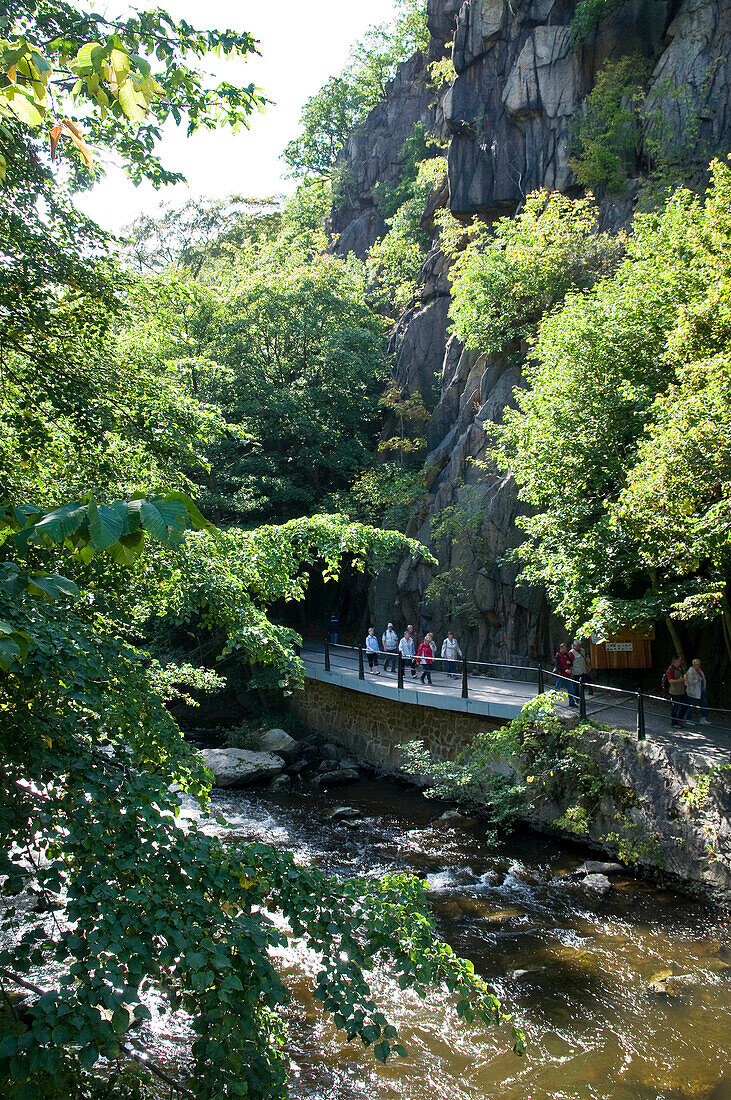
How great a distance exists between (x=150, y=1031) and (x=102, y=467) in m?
5.44

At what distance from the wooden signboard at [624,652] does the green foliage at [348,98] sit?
38.4 metres

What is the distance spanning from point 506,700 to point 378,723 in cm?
405

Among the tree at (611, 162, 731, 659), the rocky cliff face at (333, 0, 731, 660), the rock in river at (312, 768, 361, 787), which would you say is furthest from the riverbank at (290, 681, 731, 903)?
the rocky cliff face at (333, 0, 731, 660)

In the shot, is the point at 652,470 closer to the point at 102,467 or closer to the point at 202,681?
the point at 202,681

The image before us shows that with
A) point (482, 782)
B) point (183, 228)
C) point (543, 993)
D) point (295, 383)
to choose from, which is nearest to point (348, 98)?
point (183, 228)

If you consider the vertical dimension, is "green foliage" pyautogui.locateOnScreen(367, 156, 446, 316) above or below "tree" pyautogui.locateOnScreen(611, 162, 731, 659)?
above

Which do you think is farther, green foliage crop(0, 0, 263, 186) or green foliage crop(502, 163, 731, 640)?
green foliage crop(502, 163, 731, 640)

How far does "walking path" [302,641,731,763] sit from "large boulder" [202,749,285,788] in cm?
257

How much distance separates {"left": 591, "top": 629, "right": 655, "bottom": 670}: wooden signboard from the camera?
14156 mm

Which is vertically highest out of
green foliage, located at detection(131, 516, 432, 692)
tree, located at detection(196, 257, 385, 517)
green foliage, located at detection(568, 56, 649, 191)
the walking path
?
green foliage, located at detection(568, 56, 649, 191)

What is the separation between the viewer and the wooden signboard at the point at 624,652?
1416 centimetres

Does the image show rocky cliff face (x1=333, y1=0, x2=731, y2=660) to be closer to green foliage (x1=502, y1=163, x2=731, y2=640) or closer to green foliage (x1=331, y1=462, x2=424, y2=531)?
green foliage (x1=331, y1=462, x2=424, y2=531)

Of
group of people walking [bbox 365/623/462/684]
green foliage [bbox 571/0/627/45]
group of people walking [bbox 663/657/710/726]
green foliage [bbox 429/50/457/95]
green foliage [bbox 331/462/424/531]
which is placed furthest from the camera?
green foliage [bbox 429/50/457/95]

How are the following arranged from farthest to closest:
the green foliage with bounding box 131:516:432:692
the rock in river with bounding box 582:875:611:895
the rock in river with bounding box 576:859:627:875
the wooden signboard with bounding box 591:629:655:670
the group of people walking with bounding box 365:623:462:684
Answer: the group of people walking with bounding box 365:623:462:684, the wooden signboard with bounding box 591:629:655:670, the rock in river with bounding box 576:859:627:875, the rock in river with bounding box 582:875:611:895, the green foliage with bounding box 131:516:432:692
